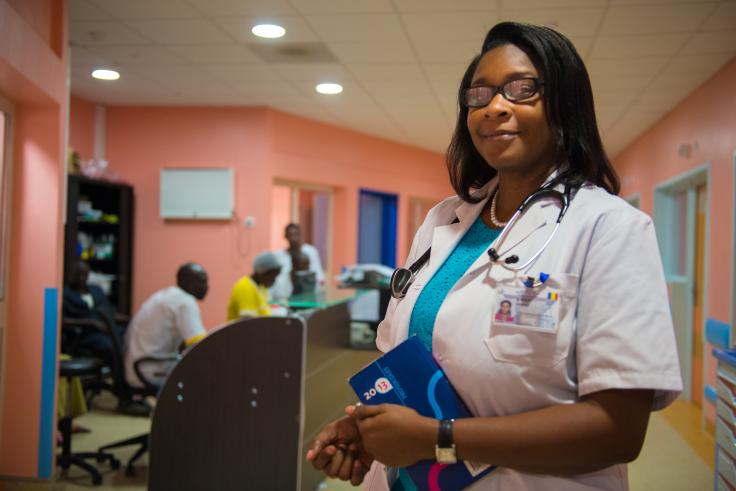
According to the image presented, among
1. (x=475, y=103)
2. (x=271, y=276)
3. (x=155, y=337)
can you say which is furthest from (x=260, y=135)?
(x=475, y=103)

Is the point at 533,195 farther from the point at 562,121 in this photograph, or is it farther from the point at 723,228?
the point at 723,228

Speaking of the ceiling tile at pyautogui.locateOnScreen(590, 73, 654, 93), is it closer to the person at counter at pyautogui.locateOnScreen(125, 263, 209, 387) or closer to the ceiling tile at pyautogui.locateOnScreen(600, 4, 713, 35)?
the ceiling tile at pyautogui.locateOnScreen(600, 4, 713, 35)

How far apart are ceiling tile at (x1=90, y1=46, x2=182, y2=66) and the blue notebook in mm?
4793

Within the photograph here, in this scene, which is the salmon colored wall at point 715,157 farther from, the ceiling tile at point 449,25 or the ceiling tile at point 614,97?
the ceiling tile at point 449,25

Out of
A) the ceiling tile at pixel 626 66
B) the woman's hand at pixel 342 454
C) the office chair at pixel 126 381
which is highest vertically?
the ceiling tile at pixel 626 66

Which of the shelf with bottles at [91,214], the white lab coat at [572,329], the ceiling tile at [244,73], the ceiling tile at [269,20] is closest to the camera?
the white lab coat at [572,329]

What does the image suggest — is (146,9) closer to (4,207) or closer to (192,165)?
(4,207)

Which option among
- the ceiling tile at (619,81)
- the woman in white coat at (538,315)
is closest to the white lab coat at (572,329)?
the woman in white coat at (538,315)

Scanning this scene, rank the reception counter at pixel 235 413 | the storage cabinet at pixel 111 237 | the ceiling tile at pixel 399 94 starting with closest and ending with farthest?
1. the reception counter at pixel 235 413
2. the ceiling tile at pixel 399 94
3. the storage cabinet at pixel 111 237

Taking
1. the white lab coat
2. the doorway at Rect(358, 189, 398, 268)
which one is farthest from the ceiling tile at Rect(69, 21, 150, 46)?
the doorway at Rect(358, 189, 398, 268)

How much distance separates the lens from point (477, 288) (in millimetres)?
991

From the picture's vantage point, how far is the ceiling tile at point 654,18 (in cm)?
402

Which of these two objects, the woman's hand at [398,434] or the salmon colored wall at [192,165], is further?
the salmon colored wall at [192,165]

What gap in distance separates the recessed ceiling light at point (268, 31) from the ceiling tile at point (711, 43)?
277 centimetres
